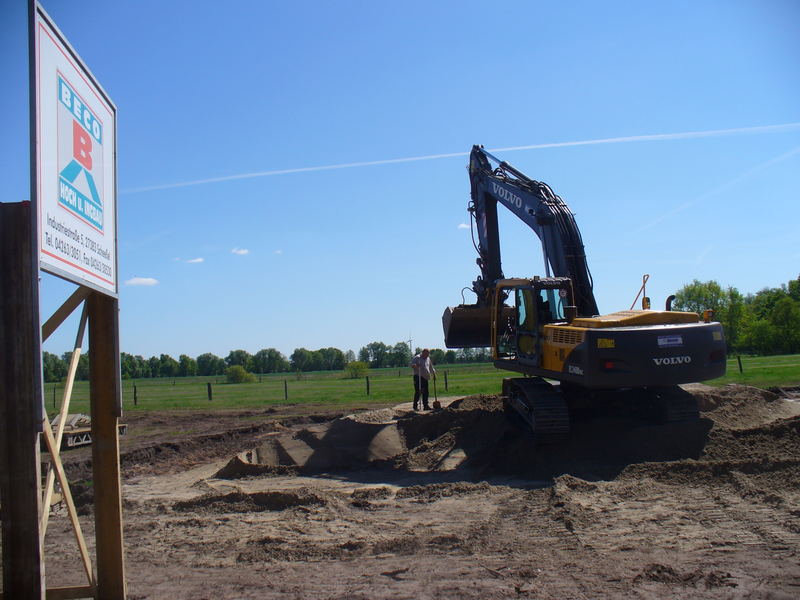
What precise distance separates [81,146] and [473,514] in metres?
6.05

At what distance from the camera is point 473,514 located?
8.29 m

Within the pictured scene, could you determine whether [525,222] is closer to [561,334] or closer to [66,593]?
[561,334]

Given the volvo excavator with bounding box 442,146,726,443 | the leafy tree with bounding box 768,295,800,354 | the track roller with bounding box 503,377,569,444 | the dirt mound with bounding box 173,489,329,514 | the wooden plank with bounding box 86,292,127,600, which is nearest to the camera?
the wooden plank with bounding box 86,292,127,600

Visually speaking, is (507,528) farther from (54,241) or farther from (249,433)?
(249,433)

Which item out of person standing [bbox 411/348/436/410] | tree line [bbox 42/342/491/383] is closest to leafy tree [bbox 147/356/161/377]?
tree line [bbox 42/342/491/383]

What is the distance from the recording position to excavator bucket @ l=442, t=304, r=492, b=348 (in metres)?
14.6

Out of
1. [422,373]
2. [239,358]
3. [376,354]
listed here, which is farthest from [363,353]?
[422,373]

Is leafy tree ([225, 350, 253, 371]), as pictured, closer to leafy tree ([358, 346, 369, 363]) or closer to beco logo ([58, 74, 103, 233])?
leafy tree ([358, 346, 369, 363])

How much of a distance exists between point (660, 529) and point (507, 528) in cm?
155

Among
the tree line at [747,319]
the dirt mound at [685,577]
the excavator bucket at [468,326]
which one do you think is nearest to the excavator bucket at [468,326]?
the excavator bucket at [468,326]

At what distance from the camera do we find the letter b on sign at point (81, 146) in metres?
4.12

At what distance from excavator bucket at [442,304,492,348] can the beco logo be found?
34.7 ft

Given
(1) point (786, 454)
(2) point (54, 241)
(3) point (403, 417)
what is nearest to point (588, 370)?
→ (1) point (786, 454)

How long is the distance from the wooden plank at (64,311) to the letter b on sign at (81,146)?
0.81m
